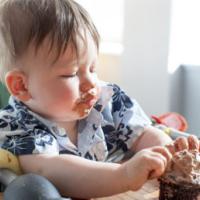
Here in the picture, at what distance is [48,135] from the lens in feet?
2.14

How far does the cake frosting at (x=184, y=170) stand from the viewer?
534 mm

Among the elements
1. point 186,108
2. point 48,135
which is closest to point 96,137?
point 48,135

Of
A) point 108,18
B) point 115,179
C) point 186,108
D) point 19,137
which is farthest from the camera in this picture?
point 108,18

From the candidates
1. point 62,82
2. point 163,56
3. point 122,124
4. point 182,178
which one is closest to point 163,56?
point 163,56

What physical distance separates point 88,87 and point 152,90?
703 mm

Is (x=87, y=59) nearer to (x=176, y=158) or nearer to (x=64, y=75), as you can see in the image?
(x=64, y=75)

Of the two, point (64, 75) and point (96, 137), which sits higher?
point (64, 75)

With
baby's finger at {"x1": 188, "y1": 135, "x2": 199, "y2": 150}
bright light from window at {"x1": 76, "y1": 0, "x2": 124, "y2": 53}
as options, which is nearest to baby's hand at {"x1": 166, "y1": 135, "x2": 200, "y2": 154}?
baby's finger at {"x1": 188, "y1": 135, "x2": 199, "y2": 150}

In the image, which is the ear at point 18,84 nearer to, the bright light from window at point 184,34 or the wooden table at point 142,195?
the wooden table at point 142,195

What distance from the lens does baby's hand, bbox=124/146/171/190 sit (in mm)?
515

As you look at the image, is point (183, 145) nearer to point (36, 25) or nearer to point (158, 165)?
point (158, 165)

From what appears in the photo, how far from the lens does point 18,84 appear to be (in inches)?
26.5

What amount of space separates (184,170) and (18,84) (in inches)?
11.1

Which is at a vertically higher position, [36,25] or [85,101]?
[36,25]
